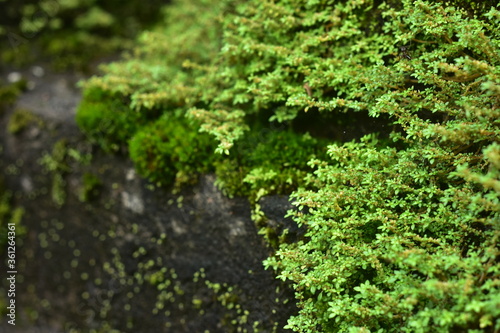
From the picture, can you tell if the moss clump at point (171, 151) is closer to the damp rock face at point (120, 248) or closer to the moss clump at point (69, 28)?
the damp rock face at point (120, 248)

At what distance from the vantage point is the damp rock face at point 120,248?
3949mm

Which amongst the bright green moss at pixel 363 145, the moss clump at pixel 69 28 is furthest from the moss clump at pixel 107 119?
the moss clump at pixel 69 28

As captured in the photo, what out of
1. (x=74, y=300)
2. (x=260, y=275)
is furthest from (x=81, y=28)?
(x=260, y=275)

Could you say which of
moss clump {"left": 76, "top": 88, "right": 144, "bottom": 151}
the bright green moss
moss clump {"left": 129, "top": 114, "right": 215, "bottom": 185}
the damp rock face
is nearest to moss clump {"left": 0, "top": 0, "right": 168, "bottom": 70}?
the damp rock face

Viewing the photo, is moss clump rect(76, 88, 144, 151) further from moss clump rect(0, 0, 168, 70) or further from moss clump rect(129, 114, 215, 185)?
moss clump rect(0, 0, 168, 70)

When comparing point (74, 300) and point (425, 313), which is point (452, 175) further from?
point (74, 300)

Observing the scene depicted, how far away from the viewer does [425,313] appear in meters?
2.44

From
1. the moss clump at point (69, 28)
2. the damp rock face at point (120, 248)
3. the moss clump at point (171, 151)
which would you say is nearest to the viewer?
the damp rock face at point (120, 248)

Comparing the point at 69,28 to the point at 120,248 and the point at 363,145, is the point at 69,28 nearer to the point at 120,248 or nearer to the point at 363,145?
the point at 120,248

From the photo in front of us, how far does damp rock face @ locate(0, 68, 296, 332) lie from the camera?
3949 mm

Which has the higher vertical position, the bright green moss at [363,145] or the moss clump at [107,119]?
the moss clump at [107,119]

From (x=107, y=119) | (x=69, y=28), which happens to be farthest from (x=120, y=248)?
(x=69, y=28)

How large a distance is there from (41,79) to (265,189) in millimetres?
4969

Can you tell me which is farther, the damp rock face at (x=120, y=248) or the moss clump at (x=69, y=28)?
the moss clump at (x=69, y=28)
